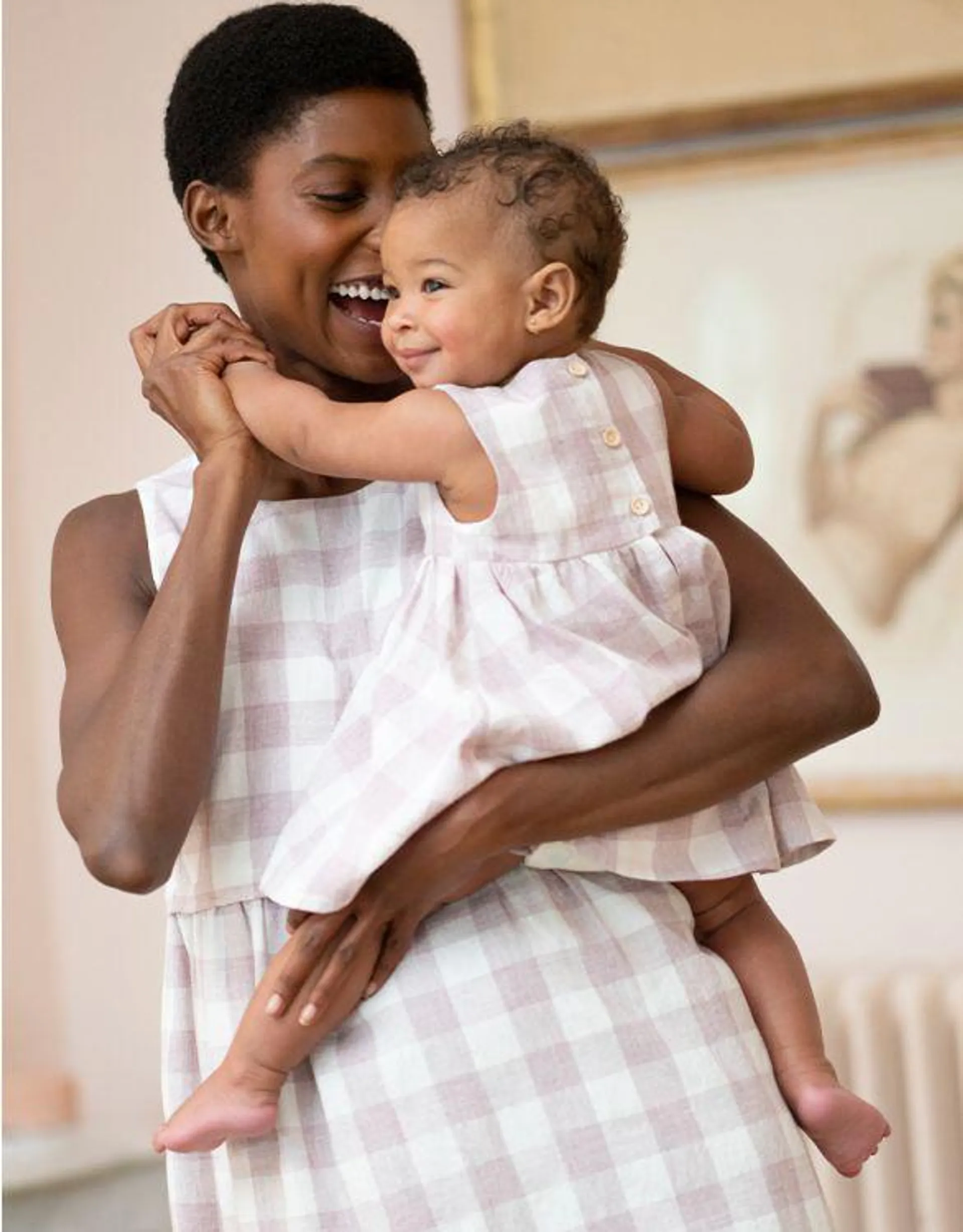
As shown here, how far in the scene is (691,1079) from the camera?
3.97 ft

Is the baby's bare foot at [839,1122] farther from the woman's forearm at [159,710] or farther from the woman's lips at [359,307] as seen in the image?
the woman's lips at [359,307]

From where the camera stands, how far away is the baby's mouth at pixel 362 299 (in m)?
1.35

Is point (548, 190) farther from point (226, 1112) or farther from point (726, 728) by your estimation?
point (226, 1112)

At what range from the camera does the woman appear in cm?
118

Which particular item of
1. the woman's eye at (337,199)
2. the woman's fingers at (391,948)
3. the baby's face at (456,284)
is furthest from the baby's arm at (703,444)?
the woman's fingers at (391,948)

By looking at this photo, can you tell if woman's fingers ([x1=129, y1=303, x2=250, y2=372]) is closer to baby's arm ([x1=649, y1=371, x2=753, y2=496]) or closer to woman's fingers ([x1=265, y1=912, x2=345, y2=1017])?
baby's arm ([x1=649, y1=371, x2=753, y2=496])

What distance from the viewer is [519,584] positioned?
47.9 inches

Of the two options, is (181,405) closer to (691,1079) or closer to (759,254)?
(691,1079)

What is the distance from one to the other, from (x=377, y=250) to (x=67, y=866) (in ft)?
6.13

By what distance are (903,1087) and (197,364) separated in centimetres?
Result: 185

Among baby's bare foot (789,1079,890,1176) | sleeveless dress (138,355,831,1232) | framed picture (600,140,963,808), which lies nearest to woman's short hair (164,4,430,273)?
sleeveless dress (138,355,831,1232)

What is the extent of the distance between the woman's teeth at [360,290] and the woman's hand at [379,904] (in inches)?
15.6

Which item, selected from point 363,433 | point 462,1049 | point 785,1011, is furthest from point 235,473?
point 785,1011

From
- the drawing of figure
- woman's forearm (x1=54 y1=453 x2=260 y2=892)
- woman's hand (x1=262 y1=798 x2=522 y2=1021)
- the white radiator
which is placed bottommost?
the white radiator
